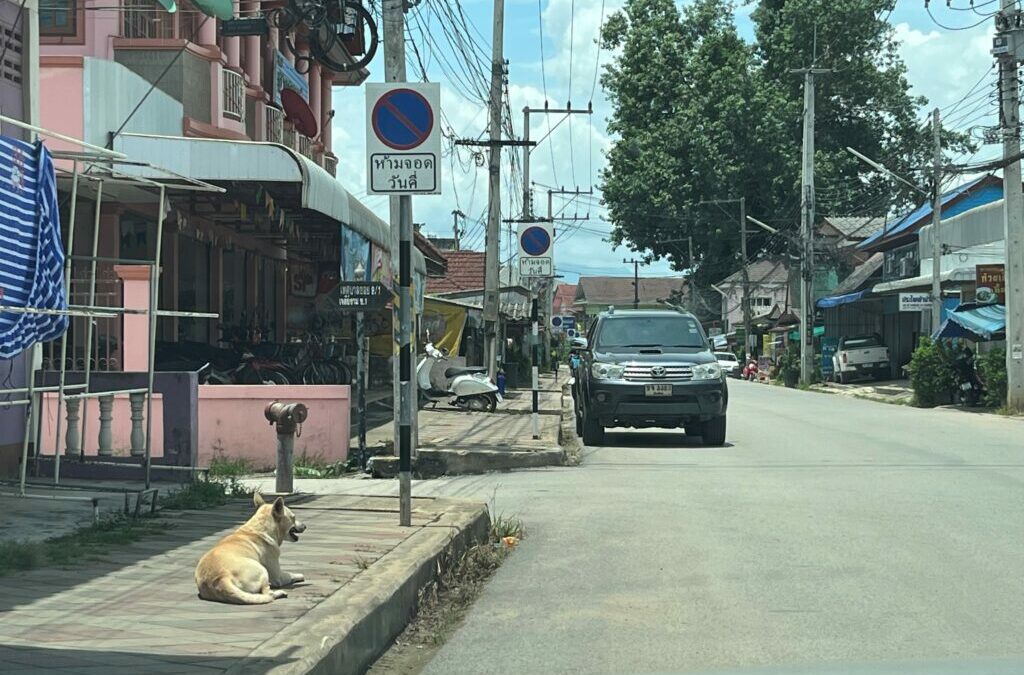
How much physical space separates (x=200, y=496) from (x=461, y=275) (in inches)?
1584

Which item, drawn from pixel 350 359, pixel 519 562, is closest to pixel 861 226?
pixel 350 359

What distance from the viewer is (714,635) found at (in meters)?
5.77

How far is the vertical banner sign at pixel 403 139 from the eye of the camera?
830cm

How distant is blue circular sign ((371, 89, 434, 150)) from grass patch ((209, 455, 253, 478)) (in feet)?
17.2

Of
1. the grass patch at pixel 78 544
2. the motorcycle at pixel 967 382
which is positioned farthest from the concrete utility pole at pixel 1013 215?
the grass patch at pixel 78 544

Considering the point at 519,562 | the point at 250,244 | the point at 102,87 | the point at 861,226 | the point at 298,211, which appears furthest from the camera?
the point at 861,226

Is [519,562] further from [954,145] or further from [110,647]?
→ [954,145]

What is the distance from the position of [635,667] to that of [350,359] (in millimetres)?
22866

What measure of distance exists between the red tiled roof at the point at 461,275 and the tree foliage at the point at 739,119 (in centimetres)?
1192

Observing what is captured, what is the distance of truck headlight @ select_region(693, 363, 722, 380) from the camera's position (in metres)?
16.0

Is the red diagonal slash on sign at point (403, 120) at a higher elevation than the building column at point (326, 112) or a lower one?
lower

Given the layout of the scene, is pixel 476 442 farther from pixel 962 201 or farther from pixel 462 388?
pixel 962 201

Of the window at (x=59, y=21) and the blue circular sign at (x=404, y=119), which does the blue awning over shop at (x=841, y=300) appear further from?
the blue circular sign at (x=404, y=119)

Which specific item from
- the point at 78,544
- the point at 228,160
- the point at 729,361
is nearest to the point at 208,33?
the point at 228,160
